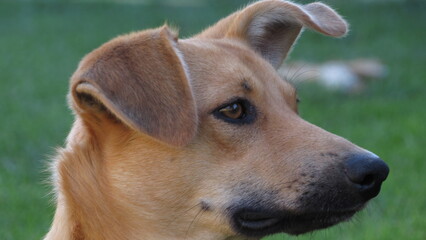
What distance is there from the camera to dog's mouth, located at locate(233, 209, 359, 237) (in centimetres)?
457

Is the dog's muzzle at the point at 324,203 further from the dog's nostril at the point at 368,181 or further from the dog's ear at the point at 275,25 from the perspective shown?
the dog's ear at the point at 275,25

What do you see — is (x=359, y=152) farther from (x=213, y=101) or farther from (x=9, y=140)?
(x=9, y=140)

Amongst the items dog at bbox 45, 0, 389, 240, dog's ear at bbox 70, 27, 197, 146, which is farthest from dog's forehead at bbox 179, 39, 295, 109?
dog's ear at bbox 70, 27, 197, 146

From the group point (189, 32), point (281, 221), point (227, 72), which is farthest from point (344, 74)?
point (281, 221)

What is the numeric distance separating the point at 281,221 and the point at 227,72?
91cm

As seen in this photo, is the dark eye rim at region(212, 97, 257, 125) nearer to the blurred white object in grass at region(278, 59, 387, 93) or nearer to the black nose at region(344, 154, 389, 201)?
the black nose at region(344, 154, 389, 201)

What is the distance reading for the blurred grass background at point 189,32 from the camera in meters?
7.77

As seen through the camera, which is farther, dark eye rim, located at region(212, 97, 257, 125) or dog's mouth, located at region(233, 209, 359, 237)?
dark eye rim, located at region(212, 97, 257, 125)

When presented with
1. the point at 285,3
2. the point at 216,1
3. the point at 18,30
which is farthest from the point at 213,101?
the point at 216,1

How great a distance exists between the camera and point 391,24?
19516 mm

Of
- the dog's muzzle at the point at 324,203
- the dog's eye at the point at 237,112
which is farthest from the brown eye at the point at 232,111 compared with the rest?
the dog's muzzle at the point at 324,203

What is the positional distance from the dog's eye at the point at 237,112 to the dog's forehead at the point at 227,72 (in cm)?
5

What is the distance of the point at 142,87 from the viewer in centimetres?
441

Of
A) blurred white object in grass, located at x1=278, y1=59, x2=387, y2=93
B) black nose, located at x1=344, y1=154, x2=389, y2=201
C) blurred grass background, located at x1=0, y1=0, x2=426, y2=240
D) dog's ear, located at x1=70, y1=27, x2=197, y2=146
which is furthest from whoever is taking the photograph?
blurred white object in grass, located at x1=278, y1=59, x2=387, y2=93
